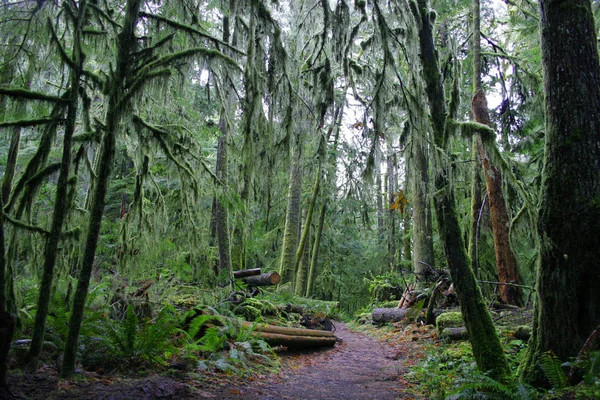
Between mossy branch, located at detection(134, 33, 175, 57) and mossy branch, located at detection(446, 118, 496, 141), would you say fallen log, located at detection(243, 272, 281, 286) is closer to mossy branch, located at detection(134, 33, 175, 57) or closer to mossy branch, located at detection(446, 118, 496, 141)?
mossy branch, located at detection(446, 118, 496, 141)

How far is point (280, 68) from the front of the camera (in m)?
5.80

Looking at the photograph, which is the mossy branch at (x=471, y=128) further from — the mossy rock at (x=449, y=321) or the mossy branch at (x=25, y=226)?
the mossy branch at (x=25, y=226)

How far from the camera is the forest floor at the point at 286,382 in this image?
385cm

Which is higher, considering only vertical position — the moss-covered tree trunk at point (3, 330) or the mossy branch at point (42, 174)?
the mossy branch at point (42, 174)

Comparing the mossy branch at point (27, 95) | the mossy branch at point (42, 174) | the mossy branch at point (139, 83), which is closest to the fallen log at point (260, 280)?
the mossy branch at point (42, 174)

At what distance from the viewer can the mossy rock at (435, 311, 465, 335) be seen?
863cm

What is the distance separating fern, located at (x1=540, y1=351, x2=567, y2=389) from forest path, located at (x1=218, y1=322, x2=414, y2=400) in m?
2.05

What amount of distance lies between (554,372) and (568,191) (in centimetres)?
176

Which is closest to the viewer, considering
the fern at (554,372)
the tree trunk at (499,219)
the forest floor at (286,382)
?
the fern at (554,372)

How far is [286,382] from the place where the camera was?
228 inches

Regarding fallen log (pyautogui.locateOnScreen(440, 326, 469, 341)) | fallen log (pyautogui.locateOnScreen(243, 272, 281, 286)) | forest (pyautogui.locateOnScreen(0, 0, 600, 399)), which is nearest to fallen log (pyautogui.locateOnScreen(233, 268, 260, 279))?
fallen log (pyautogui.locateOnScreen(243, 272, 281, 286))

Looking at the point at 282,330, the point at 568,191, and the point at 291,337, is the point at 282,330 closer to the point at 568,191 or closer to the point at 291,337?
the point at 291,337

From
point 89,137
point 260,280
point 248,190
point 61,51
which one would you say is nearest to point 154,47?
point 61,51

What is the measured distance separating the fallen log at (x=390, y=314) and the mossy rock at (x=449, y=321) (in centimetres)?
377
